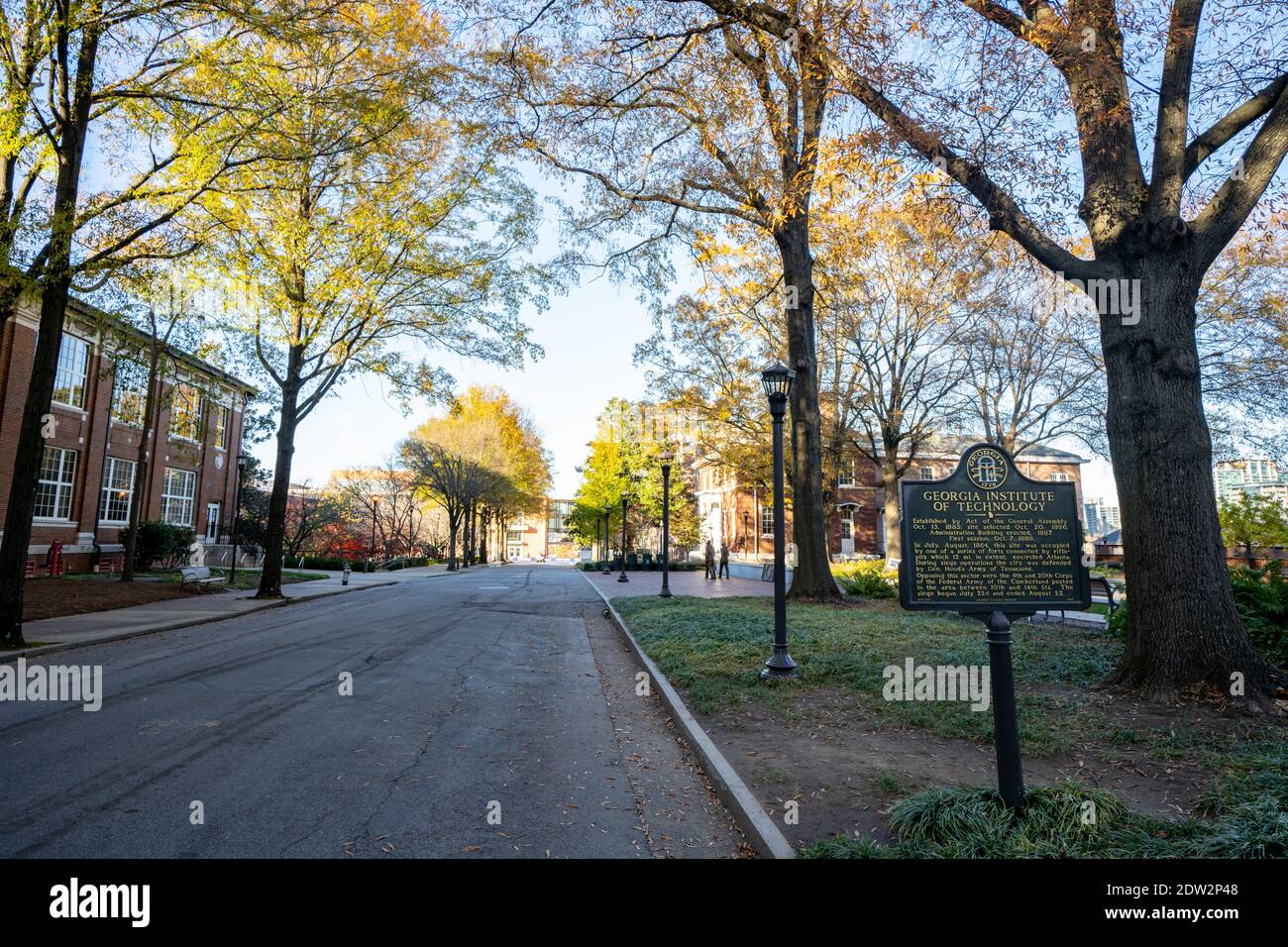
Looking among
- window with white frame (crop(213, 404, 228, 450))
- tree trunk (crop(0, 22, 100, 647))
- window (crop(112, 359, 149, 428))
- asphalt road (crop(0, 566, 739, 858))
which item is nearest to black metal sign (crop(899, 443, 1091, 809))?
asphalt road (crop(0, 566, 739, 858))

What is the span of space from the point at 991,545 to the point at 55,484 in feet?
97.5

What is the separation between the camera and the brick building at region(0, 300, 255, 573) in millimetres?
19672

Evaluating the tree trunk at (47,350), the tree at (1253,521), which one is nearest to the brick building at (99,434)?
the tree trunk at (47,350)

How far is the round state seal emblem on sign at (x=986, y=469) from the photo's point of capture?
174 inches

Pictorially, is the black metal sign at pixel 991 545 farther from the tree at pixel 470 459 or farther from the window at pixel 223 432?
the tree at pixel 470 459

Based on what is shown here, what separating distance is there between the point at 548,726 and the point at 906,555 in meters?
3.79

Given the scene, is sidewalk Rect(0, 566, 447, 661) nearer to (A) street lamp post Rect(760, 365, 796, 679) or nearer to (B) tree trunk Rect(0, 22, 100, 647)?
(B) tree trunk Rect(0, 22, 100, 647)

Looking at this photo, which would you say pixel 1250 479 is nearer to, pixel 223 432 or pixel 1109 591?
pixel 1109 591

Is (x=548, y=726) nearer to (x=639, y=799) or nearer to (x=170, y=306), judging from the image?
(x=639, y=799)

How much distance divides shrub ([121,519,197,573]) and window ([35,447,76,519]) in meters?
2.17

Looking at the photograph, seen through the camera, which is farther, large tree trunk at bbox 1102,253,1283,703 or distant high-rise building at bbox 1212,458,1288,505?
distant high-rise building at bbox 1212,458,1288,505

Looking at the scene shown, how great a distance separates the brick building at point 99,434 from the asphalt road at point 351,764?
35.4 feet

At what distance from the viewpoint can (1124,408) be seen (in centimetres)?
653
